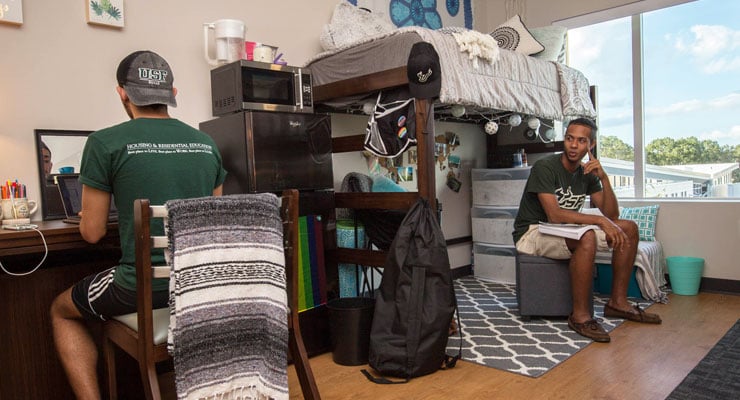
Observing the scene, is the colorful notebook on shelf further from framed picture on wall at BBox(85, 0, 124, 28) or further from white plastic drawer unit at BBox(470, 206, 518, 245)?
white plastic drawer unit at BBox(470, 206, 518, 245)

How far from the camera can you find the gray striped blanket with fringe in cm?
144

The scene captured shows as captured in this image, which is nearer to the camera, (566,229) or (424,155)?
(424,155)

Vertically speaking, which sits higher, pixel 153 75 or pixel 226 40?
pixel 226 40

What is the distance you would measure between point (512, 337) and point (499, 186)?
1626 mm

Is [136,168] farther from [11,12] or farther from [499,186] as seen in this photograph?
[499,186]

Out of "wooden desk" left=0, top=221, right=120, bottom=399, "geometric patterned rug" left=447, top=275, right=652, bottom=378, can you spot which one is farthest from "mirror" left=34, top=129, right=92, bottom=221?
"geometric patterned rug" left=447, top=275, right=652, bottom=378

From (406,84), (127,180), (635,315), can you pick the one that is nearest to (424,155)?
(406,84)

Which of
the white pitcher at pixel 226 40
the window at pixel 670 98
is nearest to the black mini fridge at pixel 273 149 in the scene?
the white pitcher at pixel 226 40

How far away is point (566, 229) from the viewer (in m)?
2.98

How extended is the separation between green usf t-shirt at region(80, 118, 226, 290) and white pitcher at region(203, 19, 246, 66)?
1076mm

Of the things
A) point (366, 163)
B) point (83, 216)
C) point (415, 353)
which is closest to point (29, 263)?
point (83, 216)

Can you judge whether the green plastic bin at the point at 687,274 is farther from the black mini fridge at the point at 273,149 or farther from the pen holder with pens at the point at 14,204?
the pen holder with pens at the point at 14,204

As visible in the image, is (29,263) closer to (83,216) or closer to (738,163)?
(83,216)

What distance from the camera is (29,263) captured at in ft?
6.84
